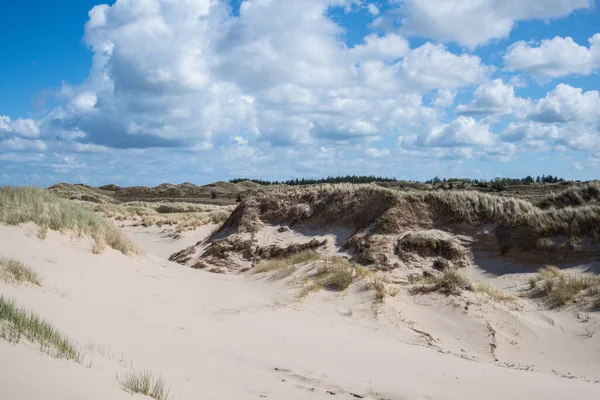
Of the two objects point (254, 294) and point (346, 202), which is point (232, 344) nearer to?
point (254, 294)

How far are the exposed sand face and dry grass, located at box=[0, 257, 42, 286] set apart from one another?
22 centimetres

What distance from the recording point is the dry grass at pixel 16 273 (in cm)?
646

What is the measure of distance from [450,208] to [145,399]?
42.7 feet

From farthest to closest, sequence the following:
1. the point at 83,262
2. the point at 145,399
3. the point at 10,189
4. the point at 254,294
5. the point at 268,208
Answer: the point at 268,208
the point at 10,189
the point at 254,294
the point at 83,262
the point at 145,399

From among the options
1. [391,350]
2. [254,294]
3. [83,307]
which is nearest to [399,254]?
[254,294]

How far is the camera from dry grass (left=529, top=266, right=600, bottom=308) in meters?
9.00

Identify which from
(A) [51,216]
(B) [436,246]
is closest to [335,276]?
(B) [436,246]

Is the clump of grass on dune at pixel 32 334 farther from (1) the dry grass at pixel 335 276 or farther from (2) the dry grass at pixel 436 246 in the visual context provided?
(2) the dry grass at pixel 436 246

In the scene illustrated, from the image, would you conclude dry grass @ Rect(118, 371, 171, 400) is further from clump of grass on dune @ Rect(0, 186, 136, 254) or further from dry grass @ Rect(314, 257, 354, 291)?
clump of grass on dune @ Rect(0, 186, 136, 254)

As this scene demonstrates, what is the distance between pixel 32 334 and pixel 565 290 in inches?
362

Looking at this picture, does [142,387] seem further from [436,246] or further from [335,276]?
[436,246]

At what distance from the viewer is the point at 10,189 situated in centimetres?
1127

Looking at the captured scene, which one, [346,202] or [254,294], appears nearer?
[254,294]

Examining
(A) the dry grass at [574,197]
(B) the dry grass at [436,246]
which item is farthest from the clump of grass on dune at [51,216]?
(A) the dry grass at [574,197]
